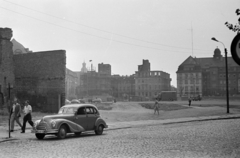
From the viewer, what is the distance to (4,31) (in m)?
30.0

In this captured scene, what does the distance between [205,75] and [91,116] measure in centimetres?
10727

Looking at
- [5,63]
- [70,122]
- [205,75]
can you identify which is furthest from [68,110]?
[205,75]

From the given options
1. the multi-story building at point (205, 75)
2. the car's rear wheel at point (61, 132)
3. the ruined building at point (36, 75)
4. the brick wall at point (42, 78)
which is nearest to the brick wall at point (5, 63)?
the ruined building at point (36, 75)

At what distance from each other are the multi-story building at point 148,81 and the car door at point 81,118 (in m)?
116

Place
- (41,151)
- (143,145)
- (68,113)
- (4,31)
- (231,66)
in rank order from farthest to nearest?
(231,66), (4,31), (68,113), (143,145), (41,151)

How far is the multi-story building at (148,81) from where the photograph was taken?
438ft

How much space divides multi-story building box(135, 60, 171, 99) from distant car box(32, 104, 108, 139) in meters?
116

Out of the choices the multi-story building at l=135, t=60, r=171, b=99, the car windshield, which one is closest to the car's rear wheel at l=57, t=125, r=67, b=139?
the car windshield

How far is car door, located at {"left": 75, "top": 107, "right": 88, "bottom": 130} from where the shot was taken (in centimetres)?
1630

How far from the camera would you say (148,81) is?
13425cm

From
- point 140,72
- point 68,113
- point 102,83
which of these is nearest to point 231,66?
point 140,72

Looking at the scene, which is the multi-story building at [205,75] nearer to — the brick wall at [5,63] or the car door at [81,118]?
the brick wall at [5,63]

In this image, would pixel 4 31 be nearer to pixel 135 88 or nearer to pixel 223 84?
pixel 223 84

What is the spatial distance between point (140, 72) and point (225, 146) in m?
125
